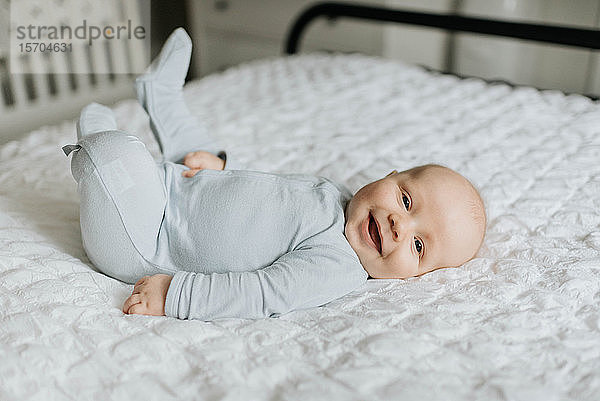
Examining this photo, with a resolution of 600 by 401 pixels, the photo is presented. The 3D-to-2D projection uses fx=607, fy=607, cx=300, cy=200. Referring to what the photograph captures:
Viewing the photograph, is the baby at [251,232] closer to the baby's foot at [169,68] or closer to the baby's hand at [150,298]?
the baby's hand at [150,298]

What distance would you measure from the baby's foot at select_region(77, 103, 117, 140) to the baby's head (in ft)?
1.47

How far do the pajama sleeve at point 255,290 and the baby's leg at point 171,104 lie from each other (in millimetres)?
390

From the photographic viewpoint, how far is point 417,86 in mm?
1794

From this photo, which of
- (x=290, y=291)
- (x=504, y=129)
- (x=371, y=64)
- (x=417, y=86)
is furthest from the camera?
(x=371, y=64)

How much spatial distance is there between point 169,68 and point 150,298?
1.69 feet

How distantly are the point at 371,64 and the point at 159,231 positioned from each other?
1.22m

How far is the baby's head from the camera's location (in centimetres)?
91

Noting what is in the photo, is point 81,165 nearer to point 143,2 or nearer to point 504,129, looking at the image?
point 504,129

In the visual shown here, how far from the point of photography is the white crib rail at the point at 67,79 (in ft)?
7.58

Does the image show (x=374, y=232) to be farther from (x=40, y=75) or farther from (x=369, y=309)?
(x=40, y=75)

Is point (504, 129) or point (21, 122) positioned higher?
point (504, 129)

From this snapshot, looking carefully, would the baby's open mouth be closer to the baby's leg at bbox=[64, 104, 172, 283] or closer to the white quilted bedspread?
the white quilted bedspread

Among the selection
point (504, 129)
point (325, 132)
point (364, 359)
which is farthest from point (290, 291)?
point (504, 129)

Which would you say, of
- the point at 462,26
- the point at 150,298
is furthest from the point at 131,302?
the point at 462,26
